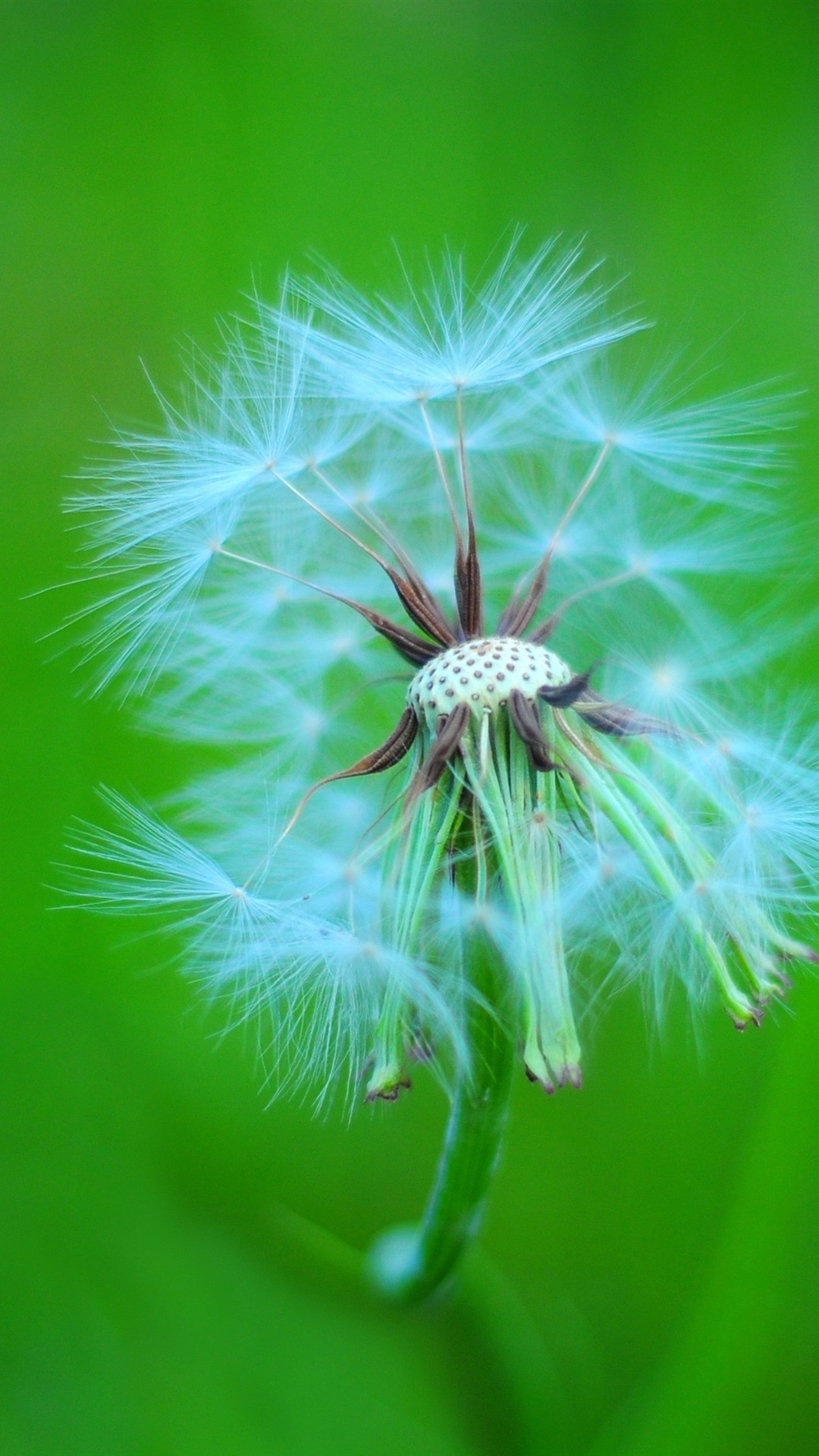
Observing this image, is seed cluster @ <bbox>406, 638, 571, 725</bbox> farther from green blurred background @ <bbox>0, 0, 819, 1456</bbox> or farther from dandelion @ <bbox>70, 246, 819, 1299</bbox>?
green blurred background @ <bbox>0, 0, 819, 1456</bbox>

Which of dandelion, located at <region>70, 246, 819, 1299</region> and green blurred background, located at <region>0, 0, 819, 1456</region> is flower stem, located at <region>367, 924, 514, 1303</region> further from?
green blurred background, located at <region>0, 0, 819, 1456</region>

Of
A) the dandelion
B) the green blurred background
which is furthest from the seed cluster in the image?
the green blurred background

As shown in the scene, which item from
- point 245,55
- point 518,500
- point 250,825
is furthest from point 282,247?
point 250,825

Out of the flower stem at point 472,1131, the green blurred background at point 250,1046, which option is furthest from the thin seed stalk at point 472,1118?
the green blurred background at point 250,1046

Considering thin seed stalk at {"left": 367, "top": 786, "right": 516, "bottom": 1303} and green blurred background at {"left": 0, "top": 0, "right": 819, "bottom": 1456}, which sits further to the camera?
green blurred background at {"left": 0, "top": 0, "right": 819, "bottom": 1456}

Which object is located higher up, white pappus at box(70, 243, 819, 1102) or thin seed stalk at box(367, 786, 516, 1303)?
white pappus at box(70, 243, 819, 1102)

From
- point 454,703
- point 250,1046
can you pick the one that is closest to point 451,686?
point 454,703

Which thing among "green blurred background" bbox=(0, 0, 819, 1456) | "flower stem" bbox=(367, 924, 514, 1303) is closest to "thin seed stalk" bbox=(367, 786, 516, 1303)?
"flower stem" bbox=(367, 924, 514, 1303)

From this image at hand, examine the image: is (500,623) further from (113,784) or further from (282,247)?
(282,247)
